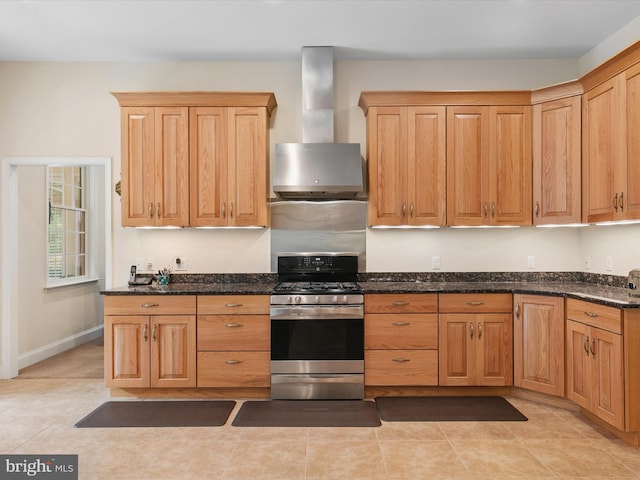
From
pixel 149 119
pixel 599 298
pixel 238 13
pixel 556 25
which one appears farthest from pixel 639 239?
pixel 149 119

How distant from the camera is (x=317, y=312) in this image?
3494 mm

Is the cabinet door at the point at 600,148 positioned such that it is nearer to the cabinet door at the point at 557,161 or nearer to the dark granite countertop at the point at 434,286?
the cabinet door at the point at 557,161

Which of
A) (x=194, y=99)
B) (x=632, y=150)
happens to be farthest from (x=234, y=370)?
(x=632, y=150)

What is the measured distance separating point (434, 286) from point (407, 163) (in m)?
1.08

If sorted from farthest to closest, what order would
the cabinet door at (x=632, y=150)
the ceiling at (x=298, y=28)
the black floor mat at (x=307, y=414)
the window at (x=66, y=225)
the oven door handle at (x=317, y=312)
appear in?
1. the window at (x=66, y=225)
2. the oven door handle at (x=317, y=312)
3. the ceiling at (x=298, y=28)
4. the black floor mat at (x=307, y=414)
5. the cabinet door at (x=632, y=150)

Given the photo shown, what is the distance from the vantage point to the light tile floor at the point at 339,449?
8.05 feet

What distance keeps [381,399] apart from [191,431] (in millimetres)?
1471

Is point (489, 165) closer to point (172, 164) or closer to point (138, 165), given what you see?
point (172, 164)

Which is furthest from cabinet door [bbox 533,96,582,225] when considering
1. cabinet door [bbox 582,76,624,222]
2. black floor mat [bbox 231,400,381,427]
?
black floor mat [bbox 231,400,381,427]

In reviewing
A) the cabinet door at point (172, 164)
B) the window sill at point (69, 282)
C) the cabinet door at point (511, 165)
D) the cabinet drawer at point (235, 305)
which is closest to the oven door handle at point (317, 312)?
the cabinet drawer at point (235, 305)

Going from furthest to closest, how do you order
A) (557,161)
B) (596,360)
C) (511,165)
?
(511,165), (557,161), (596,360)

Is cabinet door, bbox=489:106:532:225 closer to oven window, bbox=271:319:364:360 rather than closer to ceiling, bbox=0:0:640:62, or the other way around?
ceiling, bbox=0:0:640:62

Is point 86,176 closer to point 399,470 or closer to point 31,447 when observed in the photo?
point 31,447

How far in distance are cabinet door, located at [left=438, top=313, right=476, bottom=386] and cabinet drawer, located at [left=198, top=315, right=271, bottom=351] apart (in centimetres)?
139
